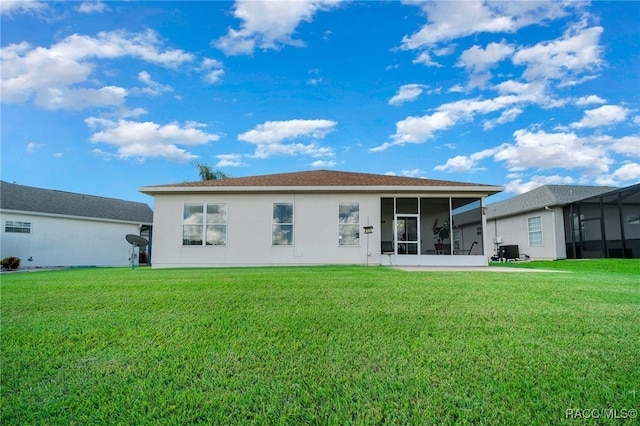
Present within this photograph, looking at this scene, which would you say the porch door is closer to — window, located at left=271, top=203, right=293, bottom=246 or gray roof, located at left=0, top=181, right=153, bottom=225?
window, located at left=271, top=203, right=293, bottom=246

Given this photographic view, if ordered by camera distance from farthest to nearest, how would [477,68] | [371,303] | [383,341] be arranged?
[477,68]
[371,303]
[383,341]

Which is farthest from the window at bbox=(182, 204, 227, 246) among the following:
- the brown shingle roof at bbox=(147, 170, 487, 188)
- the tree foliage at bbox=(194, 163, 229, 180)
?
the tree foliage at bbox=(194, 163, 229, 180)

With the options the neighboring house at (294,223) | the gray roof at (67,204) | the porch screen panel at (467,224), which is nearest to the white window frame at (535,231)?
the porch screen panel at (467,224)

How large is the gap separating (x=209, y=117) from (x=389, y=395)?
16035 millimetres

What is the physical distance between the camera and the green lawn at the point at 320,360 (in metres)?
2.33

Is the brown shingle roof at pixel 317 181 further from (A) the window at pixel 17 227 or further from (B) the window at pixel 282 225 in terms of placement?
(A) the window at pixel 17 227

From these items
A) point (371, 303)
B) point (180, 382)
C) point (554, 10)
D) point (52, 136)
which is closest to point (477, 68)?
point (554, 10)

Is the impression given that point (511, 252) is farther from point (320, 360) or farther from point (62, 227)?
point (62, 227)

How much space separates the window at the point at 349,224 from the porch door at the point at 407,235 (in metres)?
1.67

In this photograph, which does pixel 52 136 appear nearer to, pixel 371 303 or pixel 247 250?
pixel 247 250

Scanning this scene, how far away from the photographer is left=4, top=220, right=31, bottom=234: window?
19062 mm

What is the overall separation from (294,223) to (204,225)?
3.46m

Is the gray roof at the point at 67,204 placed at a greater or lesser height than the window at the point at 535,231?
greater

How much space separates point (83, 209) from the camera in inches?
874
